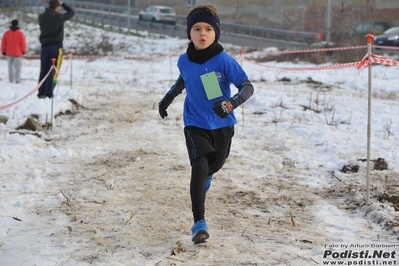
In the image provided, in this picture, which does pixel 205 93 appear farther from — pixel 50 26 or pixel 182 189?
pixel 50 26

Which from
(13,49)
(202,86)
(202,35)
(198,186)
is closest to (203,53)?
(202,35)

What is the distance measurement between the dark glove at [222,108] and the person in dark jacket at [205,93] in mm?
160

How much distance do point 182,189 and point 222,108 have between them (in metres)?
1.88

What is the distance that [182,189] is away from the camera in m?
5.54

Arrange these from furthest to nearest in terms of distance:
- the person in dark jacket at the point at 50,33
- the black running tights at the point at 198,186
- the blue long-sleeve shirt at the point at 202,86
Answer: the person in dark jacket at the point at 50,33, the blue long-sleeve shirt at the point at 202,86, the black running tights at the point at 198,186

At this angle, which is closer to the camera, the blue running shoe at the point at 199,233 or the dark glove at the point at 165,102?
the blue running shoe at the point at 199,233

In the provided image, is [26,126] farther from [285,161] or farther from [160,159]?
[285,161]

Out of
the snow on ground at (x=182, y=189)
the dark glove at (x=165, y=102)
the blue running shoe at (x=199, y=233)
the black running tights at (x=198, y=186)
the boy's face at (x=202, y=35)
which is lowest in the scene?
the snow on ground at (x=182, y=189)

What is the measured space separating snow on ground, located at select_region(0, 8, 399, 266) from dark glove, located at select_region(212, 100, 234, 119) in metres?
0.92

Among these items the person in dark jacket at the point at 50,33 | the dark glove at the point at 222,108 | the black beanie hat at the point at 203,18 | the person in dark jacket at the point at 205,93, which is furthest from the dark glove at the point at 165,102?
the person in dark jacket at the point at 50,33

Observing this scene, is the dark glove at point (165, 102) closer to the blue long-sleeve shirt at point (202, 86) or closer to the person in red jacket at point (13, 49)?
the blue long-sleeve shirt at point (202, 86)

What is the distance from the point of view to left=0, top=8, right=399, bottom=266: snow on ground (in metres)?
3.91

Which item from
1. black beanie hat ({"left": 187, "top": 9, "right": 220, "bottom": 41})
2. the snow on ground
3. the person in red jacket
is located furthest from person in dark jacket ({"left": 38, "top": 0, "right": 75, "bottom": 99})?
black beanie hat ({"left": 187, "top": 9, "right": 220, "bottom": 41})

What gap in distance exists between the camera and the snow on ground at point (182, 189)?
3.91 m
